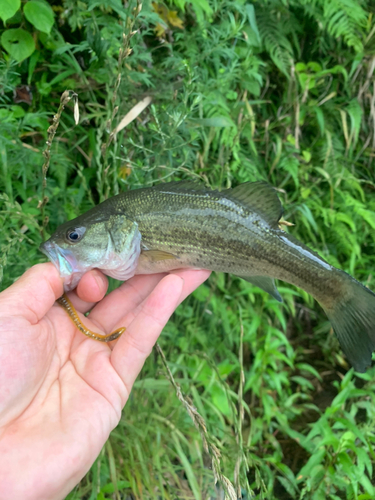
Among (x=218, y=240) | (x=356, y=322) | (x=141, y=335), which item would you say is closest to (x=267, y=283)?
(x=218, y=240)

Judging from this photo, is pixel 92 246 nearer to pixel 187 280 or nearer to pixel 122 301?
pixel 122 301

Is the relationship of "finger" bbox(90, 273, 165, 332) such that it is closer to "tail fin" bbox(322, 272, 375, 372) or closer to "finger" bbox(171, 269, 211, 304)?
"finger" bbox(171, 269, 211, 304)

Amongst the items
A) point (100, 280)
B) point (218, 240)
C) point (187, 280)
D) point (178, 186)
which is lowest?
point (187, 280)

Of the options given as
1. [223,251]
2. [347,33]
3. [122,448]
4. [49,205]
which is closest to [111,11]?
[49,205]

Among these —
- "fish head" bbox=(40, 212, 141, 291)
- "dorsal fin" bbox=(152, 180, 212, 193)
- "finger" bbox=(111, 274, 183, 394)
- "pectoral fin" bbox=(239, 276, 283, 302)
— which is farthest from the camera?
"pectoral fin" bbox=(239, 276, 283, 302)

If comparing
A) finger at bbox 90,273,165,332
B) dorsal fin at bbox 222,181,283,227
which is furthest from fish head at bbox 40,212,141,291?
dorsal fin at bbox 222,181,283,227

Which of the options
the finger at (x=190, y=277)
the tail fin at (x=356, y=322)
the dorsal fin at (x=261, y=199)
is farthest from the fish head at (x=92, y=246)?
the tail fin at (x=356, y=322)

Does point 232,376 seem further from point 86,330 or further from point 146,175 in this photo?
point 146,175
